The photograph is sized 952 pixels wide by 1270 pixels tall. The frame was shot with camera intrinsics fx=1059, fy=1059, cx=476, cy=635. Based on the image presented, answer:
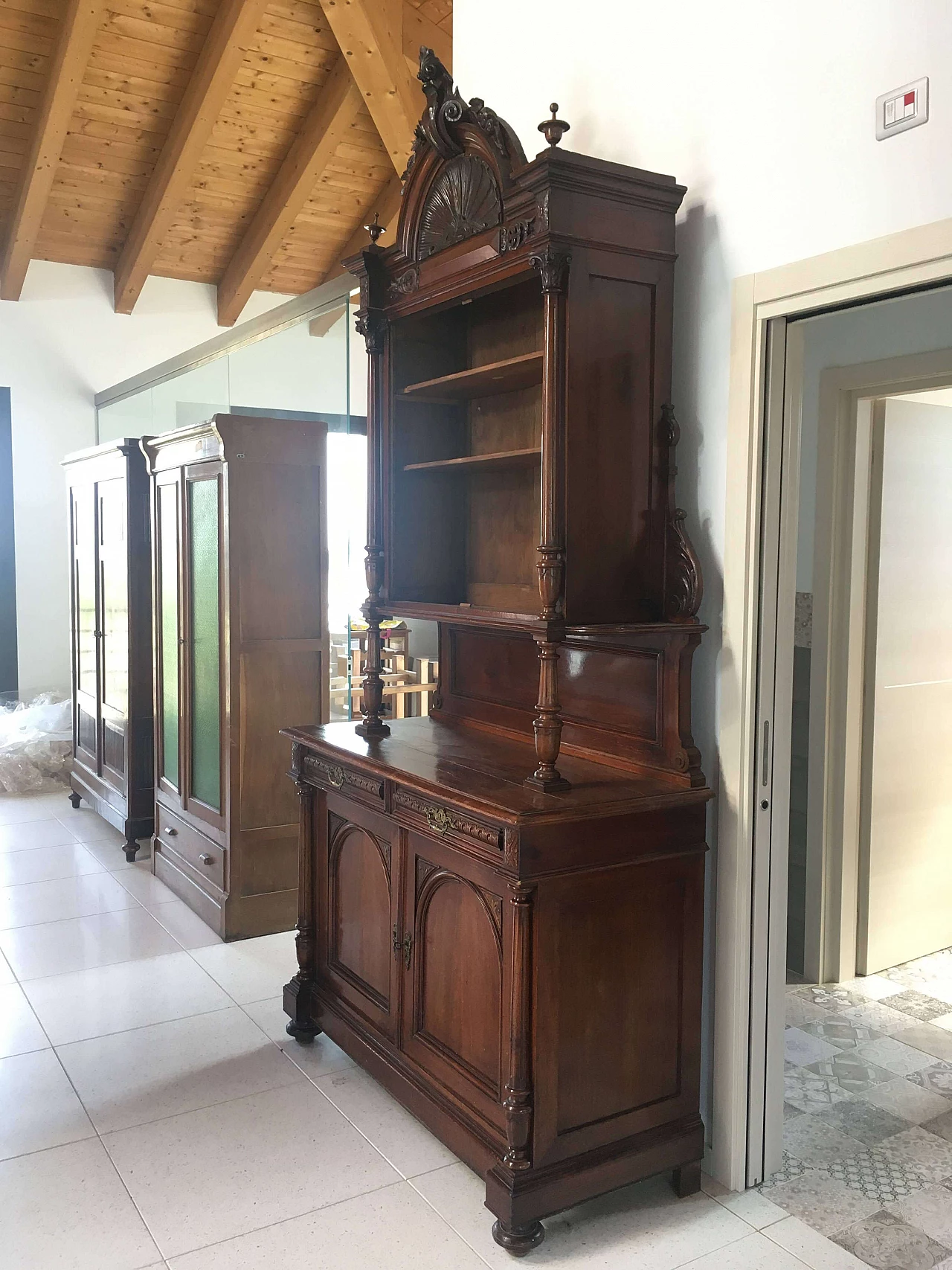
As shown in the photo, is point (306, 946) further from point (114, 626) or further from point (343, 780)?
point (114, 626)

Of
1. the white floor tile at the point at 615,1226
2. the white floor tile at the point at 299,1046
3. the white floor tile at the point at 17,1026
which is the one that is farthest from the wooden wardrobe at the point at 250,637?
the white floor tile at the point at 615,1226

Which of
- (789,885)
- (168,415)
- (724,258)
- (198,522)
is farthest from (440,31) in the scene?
(789,885)

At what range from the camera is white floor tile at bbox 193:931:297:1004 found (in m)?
3.58

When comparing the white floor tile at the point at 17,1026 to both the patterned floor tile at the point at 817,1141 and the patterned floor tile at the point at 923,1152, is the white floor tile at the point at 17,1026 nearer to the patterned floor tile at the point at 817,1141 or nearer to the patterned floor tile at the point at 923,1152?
the patterned floor tile at the point at 817,1141

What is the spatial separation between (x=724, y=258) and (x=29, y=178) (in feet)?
16.5

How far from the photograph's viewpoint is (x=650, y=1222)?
2.33 metres

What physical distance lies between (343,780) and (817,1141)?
5.00 feet

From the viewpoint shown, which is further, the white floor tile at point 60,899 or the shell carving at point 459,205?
the white floor tile at point 60,899

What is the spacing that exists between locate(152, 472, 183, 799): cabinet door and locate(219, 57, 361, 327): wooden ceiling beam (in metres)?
2.65

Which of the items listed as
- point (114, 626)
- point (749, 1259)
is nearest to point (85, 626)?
point (114, 626)

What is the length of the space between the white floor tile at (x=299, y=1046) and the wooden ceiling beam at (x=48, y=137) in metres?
4.55

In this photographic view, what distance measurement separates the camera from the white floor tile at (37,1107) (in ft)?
8.71

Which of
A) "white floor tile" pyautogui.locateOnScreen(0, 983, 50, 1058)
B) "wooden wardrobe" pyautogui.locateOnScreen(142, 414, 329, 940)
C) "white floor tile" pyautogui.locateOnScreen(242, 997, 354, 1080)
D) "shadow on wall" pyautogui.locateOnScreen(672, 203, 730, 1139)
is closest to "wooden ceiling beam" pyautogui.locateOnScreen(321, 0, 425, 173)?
"wooden wardrobe" pyautogui.locateOnScreen(142, 414, 329, 940)

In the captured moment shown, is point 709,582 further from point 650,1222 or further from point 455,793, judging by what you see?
point 650,1222
